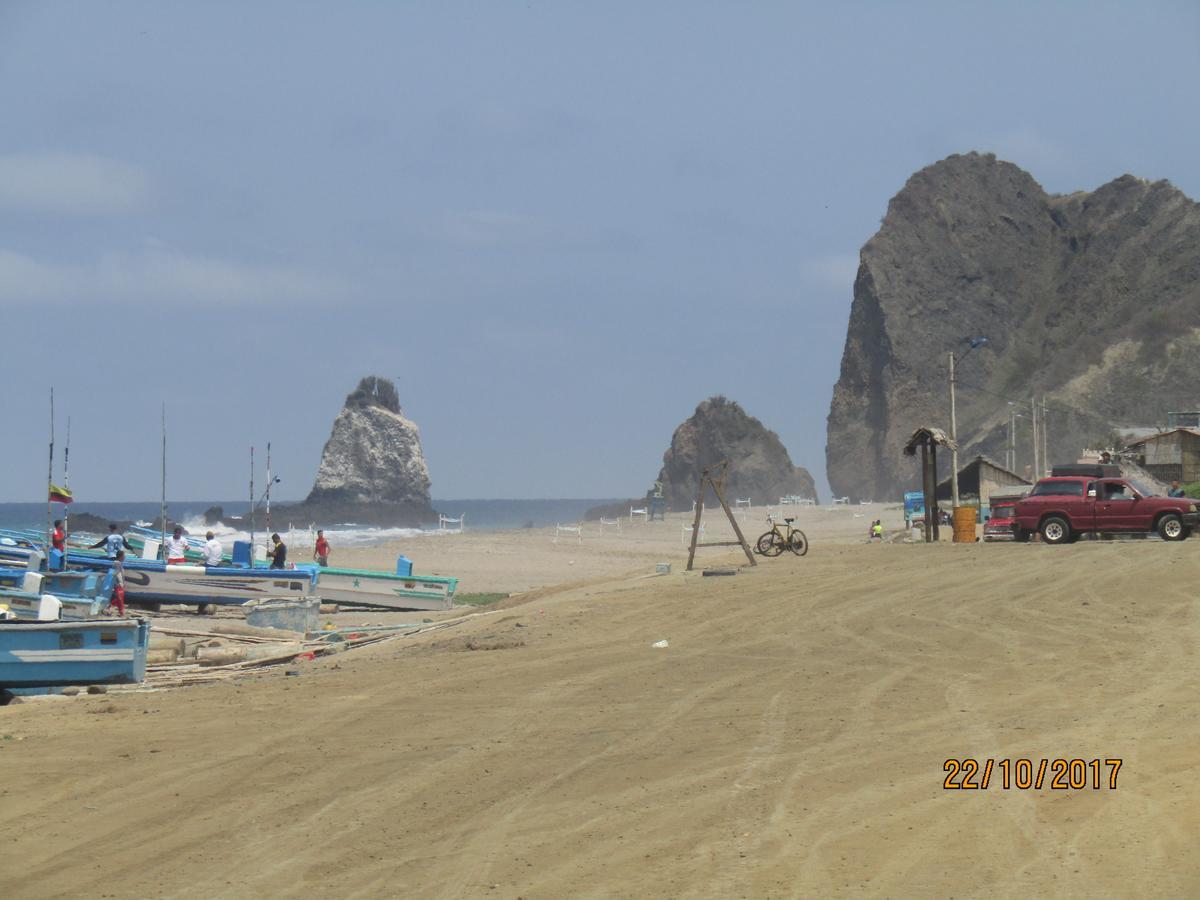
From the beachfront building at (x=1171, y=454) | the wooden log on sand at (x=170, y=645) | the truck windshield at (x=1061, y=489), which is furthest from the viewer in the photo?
the beachfront building at (x=1171, y=454)

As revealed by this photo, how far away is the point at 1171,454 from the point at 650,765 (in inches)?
2603

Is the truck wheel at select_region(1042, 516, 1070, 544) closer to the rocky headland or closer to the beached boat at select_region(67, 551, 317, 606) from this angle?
the beached boat at select_region(67, 551, 317, 606)

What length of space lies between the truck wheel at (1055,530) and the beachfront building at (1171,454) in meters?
37.6

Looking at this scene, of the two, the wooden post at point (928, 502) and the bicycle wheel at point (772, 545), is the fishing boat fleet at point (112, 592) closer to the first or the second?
the bicycle wheel at point (772, 545)

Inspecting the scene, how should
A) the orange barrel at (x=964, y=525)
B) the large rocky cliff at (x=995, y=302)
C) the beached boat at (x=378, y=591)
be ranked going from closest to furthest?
the beached boat at (x=378, y=591) → the orange barrel at (x=964, y=525) → the large rocky cliff at (x=995, y=302)

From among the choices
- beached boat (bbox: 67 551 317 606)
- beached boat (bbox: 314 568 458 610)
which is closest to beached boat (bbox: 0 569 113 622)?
beached boat (bbox: 67 551 317 606)

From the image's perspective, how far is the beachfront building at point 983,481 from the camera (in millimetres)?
62094

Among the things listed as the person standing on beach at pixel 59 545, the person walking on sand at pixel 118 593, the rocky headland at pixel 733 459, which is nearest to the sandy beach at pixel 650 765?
the person walking on sand at pixel 118 593

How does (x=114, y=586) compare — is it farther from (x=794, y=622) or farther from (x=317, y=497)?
(x=317, y=497)

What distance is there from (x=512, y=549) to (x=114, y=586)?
33.6 meters

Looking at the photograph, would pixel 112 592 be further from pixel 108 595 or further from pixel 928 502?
pixel 928 502

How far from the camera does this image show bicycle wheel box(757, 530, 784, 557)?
104 ft
